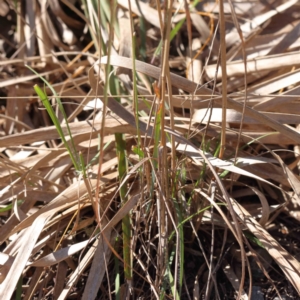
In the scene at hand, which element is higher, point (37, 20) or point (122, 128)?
point (37, 20)

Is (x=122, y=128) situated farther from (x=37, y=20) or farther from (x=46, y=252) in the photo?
(x=37, y=20)

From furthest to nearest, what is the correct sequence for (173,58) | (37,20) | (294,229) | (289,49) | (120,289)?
(37,20) < (173,58) < (289,49) < (294,229) < (120,289)

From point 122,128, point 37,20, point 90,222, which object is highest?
point 37,20

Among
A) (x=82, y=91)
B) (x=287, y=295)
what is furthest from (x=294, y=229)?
(x=82, y=91)

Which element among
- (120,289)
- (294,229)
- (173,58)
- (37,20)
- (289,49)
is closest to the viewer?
(120,289)

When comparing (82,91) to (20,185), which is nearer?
(20,185)

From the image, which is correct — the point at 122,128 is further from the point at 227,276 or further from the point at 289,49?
the point at 289,49
